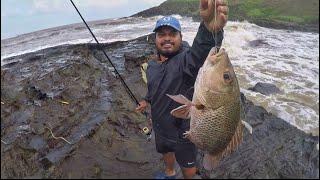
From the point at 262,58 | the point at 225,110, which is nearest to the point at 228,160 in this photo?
the point at 225,110

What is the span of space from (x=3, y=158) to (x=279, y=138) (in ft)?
14.5

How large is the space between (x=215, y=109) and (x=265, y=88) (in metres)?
8.44

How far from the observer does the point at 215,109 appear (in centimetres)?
325

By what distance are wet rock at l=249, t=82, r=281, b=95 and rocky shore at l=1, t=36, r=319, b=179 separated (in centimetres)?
258

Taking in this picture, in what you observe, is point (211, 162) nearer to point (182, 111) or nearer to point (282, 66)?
point (182, 111)

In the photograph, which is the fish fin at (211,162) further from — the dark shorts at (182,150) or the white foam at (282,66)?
the white foam at (282,66)

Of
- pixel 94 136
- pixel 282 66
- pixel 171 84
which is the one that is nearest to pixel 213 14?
pixel 171 84

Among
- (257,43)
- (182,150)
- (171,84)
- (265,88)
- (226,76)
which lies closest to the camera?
(226,76)

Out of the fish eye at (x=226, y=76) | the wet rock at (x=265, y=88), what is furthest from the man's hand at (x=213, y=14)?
the wet rock at (x=265, y=88)

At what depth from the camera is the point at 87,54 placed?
45.6 feet

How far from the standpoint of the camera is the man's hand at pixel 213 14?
339 cm

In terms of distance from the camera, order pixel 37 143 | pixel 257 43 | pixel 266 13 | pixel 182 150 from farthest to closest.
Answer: pixel 266 13 → pixel 257 43 → pixel 37 143 → pixel 182 150

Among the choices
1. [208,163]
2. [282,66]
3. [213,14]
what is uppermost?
[213,14]

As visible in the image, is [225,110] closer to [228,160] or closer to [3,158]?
[228,160]
